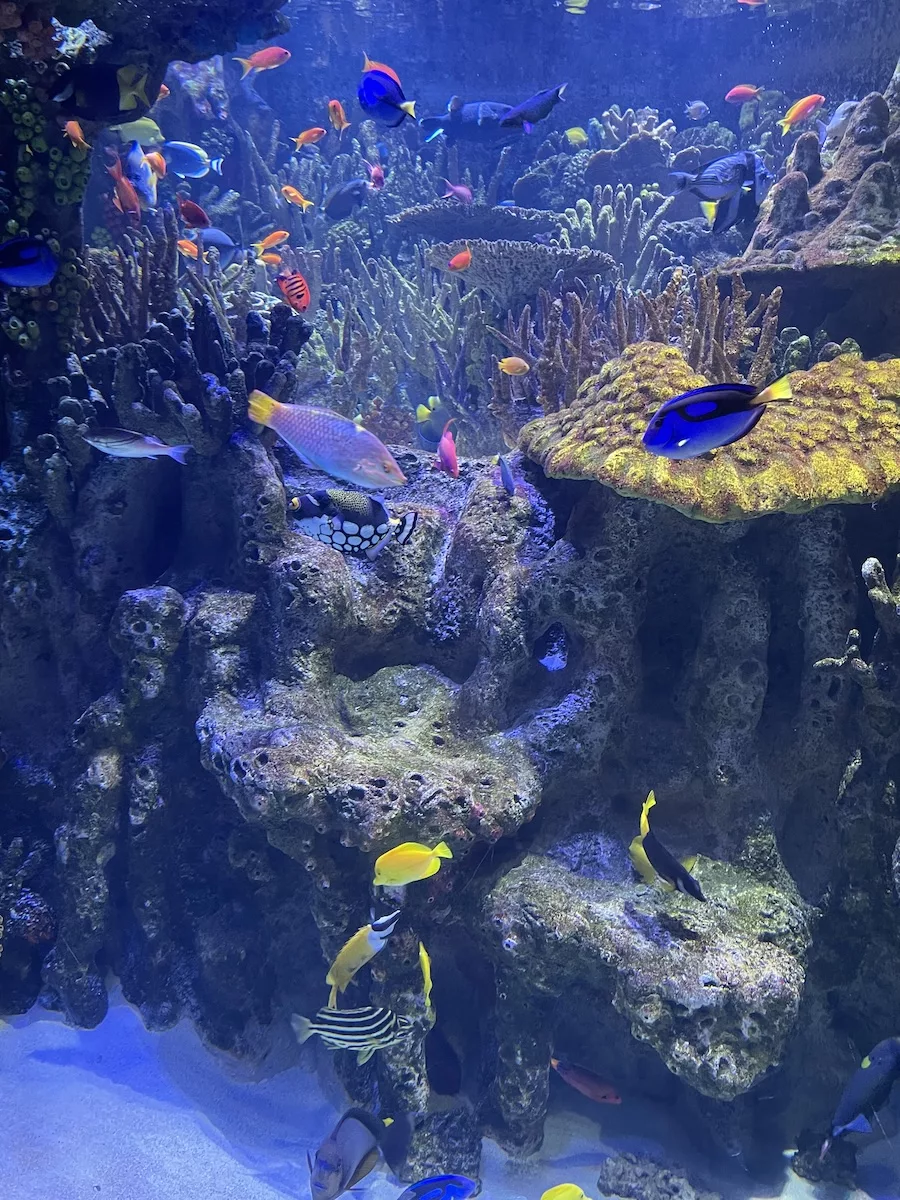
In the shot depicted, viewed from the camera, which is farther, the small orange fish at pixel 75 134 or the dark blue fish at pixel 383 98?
the dark blue fish at pixel 383 98

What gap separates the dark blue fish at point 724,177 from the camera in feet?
18.3

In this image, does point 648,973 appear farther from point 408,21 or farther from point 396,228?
point 408,21

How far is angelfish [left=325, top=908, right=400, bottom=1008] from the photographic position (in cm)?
301

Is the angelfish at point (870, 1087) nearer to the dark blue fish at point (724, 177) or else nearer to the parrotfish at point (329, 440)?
the parrotfish at point (329, 440)

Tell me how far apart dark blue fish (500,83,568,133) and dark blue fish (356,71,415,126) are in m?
1.63

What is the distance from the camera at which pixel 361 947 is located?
3072mm

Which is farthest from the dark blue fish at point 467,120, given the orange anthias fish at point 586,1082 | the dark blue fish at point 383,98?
the orange anthias fish at point 586,1082

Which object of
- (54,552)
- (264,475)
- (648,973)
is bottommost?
(648,973)

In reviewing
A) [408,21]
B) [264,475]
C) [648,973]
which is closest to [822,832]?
[648,973]

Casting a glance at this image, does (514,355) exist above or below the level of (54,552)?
above

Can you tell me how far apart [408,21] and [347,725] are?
2310 centimetres

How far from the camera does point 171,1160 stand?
11.3ft

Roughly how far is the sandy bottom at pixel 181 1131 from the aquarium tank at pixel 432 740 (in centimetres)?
2

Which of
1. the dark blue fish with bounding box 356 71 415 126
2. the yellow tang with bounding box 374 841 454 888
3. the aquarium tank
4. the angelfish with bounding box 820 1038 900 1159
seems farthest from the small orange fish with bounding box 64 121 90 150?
the angelfish with bounding box 820 1038 900 1159
